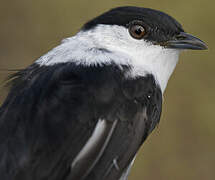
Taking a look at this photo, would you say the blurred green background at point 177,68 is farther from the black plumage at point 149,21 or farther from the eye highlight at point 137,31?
the eye highlight at point 137,31

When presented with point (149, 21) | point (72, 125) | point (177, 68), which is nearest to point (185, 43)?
point (149, 21)

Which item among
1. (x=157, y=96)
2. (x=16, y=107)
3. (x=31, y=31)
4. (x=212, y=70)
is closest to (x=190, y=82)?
(x=212, y=70)

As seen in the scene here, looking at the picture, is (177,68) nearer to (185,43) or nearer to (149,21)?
(185,43)

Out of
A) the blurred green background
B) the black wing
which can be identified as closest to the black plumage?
the black wing

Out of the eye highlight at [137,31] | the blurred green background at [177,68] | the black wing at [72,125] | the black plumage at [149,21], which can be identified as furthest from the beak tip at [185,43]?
the blurred green background at [177,68]

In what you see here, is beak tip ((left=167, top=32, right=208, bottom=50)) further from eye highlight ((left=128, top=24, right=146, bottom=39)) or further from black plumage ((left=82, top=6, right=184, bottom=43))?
eye highlight ((left=128, top=24, right=146, bottom=39))

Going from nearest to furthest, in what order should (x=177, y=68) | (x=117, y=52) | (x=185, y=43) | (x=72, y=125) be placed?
(x=72, y=125) < (x=117, y=52) < (x=185, y=43) < (x=177, y=68)

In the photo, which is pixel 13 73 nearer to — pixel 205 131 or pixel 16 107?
pixel 16 107
